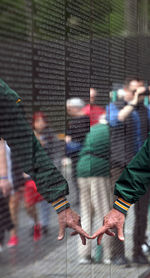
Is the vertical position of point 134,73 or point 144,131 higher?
point 134,73

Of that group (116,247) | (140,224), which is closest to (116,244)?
(116,247)

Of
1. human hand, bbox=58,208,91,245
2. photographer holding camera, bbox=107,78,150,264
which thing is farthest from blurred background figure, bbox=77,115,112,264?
human hand, bbox=58,208,91,245

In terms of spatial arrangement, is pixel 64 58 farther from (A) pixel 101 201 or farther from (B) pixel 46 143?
(A) pixel 101 201

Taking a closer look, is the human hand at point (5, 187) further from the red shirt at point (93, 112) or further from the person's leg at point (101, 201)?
the person's leg at point (101, 201)

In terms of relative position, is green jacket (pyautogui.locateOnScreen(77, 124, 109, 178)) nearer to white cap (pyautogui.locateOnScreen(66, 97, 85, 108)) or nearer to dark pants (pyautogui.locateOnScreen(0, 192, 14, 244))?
white cap (pyautogui.locateOnScreen(66, 97, 85, 108))

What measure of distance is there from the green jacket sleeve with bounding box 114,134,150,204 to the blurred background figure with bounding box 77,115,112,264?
1.09ft

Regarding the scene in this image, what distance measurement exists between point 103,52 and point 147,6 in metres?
1.91

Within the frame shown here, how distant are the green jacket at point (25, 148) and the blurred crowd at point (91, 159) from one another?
0.16ft

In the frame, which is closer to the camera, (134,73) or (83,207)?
(83,207)

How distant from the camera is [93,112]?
13.4 ft

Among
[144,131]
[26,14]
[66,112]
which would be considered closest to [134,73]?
[144,131]

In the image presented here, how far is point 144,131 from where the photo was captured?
556cm

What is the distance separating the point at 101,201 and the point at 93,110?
0.83 meters

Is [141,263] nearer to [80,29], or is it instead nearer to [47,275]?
[47,275]
